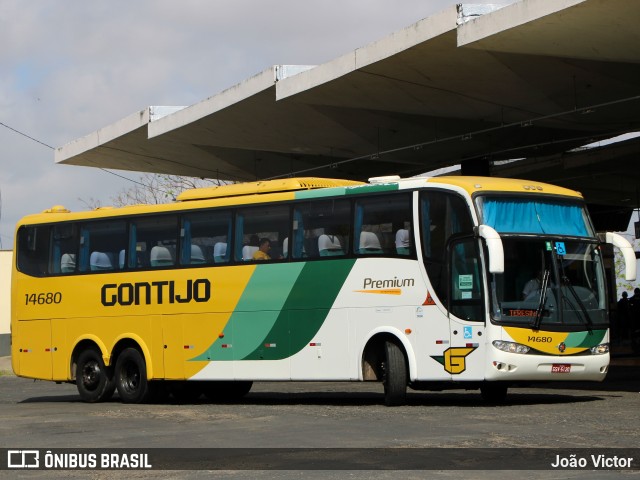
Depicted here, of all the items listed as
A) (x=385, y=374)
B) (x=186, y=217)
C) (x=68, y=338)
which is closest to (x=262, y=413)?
(x=385, y=374)

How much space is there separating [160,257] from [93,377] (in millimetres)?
2582

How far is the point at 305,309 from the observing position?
1830 centimetres

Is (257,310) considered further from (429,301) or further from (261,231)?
(429,301)

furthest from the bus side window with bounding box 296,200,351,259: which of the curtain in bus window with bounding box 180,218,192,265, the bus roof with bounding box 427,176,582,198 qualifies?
the curtain in bus window with bounding box 180,218,192,265

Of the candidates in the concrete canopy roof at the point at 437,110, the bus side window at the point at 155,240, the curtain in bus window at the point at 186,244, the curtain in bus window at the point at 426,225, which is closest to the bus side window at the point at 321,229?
the curtain in bus window at the point at 426,225

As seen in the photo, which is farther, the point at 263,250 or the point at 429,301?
the point at 263,250

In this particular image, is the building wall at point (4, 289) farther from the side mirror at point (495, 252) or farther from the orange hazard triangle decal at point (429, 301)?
the side mirror at point (495, 252)

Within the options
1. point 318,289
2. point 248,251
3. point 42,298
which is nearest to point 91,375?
point 42,298

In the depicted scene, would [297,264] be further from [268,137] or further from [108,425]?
[268,137]

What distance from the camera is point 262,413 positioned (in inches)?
649

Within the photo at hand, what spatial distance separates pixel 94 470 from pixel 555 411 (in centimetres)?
701

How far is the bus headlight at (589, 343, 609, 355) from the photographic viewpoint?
661 inches

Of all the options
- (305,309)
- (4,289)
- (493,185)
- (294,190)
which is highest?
(4,289)

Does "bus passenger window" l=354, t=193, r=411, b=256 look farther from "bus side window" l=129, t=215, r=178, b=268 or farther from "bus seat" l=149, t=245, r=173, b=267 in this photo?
"bus seat" l=149, t=245, r=173, b=267
